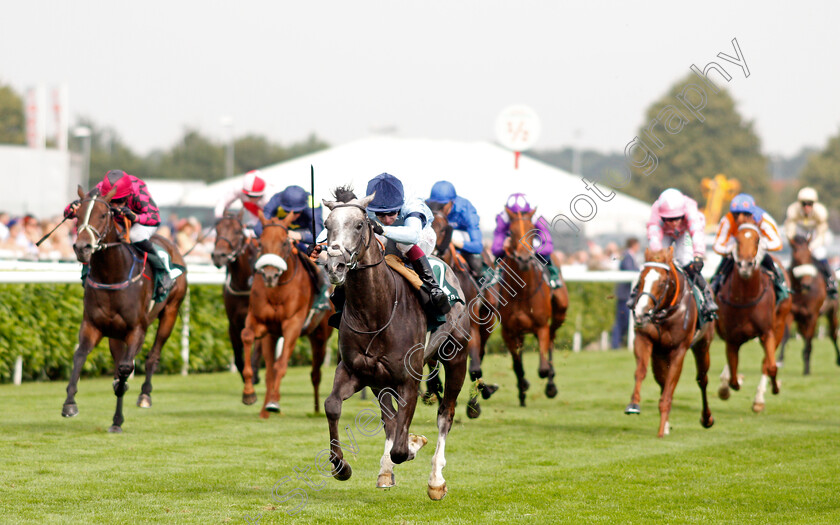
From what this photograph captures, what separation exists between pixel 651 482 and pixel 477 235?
3.47 meters

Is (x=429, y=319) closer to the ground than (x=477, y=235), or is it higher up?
closer to the ground

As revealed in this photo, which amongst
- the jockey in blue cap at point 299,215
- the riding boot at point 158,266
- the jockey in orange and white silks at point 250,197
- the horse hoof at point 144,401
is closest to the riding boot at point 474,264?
the jockey in blue cap at point 299,215

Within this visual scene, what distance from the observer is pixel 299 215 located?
9.64 metres

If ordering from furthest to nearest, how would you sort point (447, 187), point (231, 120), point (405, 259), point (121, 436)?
point (231, 120), point (447, 187), point (121, 436), point (405, 259)

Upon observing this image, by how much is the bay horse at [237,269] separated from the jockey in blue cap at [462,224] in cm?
185

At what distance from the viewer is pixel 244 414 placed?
9.54 m

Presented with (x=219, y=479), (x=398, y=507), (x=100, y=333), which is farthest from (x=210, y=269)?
(x=398, y=507)

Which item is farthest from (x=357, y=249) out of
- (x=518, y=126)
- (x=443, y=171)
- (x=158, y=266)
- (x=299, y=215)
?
(x=443, y=171)

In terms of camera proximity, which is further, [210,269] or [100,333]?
[210,269]

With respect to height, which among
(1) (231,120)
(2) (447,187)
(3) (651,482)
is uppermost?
(1) (231,120)

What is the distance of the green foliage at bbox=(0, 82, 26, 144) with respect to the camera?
5253cm

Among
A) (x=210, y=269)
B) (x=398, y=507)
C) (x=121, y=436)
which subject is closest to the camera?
(x=398, y=507)

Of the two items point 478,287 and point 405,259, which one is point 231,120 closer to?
point 478,287

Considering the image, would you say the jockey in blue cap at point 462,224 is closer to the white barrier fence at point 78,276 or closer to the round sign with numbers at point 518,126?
the round sign with numbers at point 518,126
